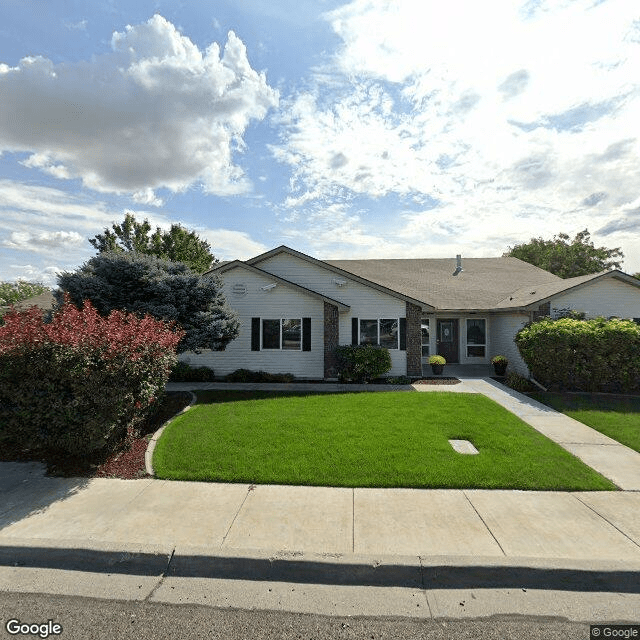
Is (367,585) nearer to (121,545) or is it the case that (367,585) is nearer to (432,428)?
(121,545)

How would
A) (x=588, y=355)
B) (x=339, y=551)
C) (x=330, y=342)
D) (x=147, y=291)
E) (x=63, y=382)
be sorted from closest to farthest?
(x=339, y=551)
(x=63, y=382)
(x=147, y=291)
(x=588, y=355)
(x=330, y=342)

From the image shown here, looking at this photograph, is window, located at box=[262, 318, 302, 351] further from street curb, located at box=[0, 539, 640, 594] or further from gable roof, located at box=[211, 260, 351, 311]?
street curb, located at box=[0, 539, 640, 594]

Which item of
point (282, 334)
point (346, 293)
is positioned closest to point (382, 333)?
point (346, 293)

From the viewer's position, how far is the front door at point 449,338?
61.3ft

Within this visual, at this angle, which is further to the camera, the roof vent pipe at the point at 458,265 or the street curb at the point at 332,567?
the roof vent pipe at the point at 458,265

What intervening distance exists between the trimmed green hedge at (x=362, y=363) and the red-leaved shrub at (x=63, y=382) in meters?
9.23

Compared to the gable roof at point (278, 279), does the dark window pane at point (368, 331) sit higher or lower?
lower

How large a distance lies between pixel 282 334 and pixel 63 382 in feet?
31.8

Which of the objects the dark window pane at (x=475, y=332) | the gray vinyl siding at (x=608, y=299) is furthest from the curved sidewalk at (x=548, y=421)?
the gray vinyl siding at (x=608, y=299)

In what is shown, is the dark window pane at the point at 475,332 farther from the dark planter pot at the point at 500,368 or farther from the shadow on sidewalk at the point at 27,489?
the shadow on sidewalk at the point at 27,489

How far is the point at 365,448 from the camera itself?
6.96 meters

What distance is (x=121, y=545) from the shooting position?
408cm

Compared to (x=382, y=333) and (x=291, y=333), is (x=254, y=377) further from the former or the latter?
(x=382, y=333)

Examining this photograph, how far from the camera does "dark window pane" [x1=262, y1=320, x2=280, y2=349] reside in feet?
50.5
